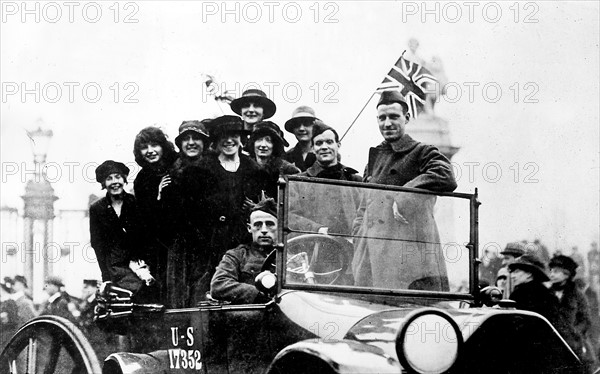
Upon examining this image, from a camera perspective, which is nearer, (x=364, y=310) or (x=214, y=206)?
(x=364, y=310)

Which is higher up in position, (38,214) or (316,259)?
(38,214)

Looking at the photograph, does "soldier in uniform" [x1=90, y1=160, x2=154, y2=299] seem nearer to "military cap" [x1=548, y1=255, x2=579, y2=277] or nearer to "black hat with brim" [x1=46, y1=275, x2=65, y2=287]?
"black hat with brim" [x1=46, y1=275, x2=65, y2=287]

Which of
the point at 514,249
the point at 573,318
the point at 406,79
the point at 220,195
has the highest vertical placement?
the point at 406,79

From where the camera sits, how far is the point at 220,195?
6578 mm

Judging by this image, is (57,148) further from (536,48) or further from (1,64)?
(536,48)

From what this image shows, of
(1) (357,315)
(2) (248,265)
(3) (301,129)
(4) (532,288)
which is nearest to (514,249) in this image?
(4) (532,288)

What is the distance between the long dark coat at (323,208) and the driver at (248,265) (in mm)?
558

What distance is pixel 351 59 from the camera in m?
7.14

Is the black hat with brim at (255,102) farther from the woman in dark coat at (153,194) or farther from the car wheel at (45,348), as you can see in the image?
the car wheel at (45,348)

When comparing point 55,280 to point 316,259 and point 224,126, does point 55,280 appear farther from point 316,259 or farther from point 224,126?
point 316,259

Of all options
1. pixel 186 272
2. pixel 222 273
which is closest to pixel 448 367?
pixel 222 273

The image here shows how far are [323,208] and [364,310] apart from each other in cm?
64

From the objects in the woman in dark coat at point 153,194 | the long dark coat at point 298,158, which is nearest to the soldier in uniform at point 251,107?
the long dark coat at point 298,158

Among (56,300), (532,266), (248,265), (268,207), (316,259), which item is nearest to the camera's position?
(316,259)
